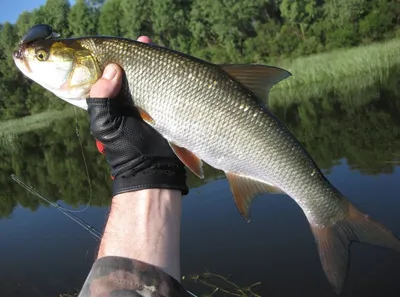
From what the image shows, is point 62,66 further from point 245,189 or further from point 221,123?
point 245,189

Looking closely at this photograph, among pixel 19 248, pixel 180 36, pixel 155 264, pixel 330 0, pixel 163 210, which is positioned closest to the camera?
pixel 155 264

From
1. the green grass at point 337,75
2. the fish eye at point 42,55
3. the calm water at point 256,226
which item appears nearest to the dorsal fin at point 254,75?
the fish eye at point 42,55

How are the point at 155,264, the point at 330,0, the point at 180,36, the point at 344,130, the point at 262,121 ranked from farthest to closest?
the point at 180,36 < the point at 330,0 < the point at 344,130 < the point at 262,121 < the point at 155,264

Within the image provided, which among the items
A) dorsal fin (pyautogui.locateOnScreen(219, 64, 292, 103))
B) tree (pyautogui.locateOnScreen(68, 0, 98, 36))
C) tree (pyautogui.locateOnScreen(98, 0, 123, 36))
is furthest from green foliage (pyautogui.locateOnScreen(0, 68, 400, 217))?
tree (pyautogui.locateOnScreen(68, 0, 98, 36))

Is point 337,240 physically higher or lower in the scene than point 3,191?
higher

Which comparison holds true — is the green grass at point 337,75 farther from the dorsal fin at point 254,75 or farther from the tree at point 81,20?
the tree at point 81,20

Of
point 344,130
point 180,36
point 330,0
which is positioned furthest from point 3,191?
point 180,36

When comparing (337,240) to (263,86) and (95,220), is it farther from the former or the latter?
(95,220)
